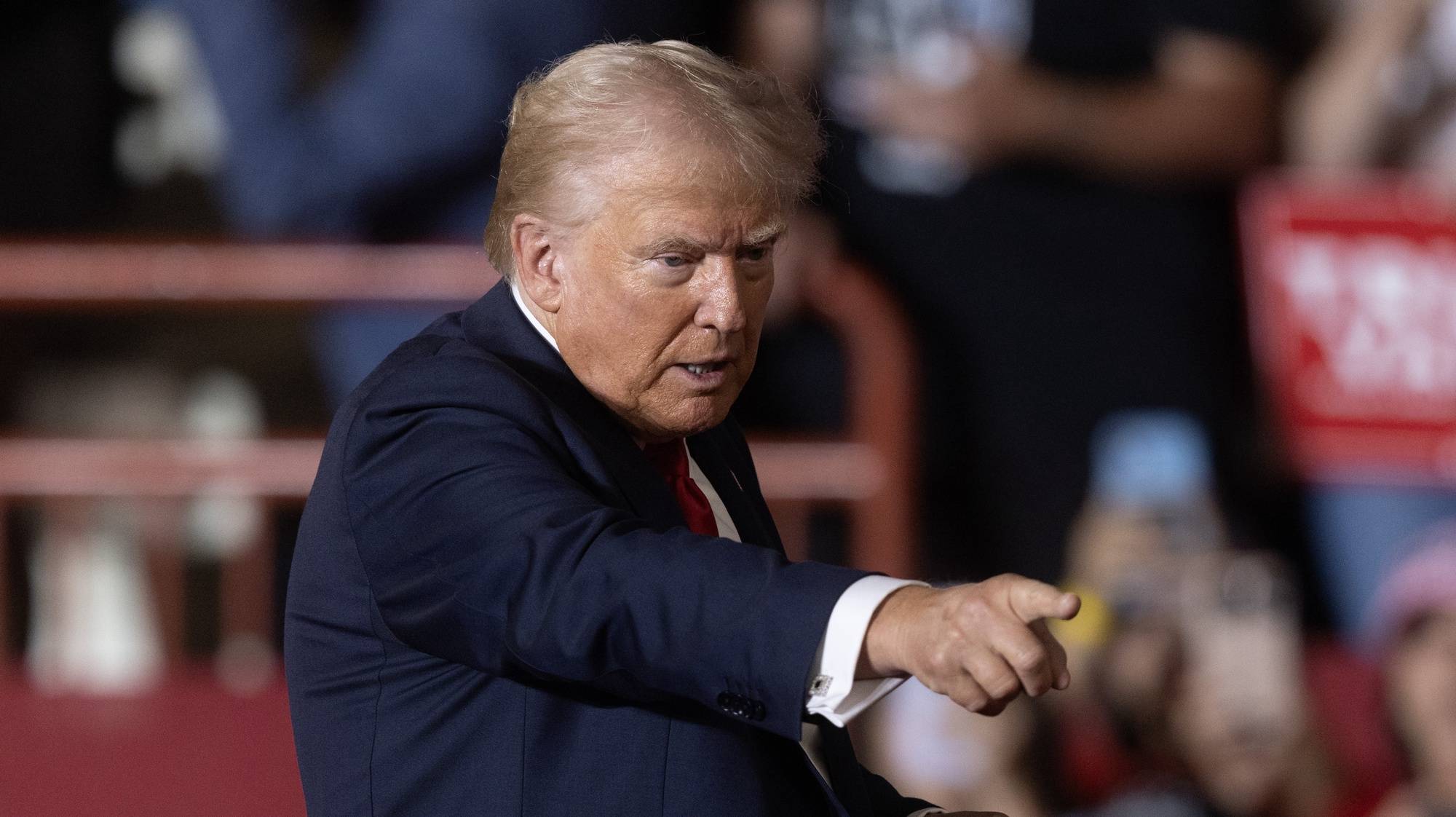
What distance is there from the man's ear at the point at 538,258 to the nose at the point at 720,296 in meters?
0.13

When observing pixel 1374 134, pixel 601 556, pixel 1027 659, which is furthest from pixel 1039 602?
pixel 1374 134

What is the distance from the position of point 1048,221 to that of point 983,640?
133 inches

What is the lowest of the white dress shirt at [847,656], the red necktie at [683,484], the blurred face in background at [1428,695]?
the blurred face in background at [1428,695]

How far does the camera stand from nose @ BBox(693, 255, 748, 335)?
1505 millimetres

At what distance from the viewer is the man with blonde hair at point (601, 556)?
1.25 meters

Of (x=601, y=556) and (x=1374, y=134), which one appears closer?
(x=601, y=556)

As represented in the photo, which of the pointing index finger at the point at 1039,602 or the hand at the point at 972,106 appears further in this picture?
the hand at the point at 972,106

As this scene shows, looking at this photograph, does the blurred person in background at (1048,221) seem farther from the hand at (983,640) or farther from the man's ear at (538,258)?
the hand at (983,640)

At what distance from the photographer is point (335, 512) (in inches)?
58.3

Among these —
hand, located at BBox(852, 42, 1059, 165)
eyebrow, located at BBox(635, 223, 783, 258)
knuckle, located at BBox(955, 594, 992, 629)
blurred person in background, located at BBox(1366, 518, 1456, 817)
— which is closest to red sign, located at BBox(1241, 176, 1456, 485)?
blurred person in background, located at BBox(1366, 518, 1456, 817)

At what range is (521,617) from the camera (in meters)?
1.29

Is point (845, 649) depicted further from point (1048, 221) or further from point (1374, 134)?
point (1374, 134)

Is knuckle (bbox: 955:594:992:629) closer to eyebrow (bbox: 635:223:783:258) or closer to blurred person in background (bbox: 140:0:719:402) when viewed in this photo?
eyebrow (bbox: 635:223:783:258)

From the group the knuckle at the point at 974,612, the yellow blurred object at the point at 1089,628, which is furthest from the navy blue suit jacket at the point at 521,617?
the yellow blurred object at the point at 1089,628
